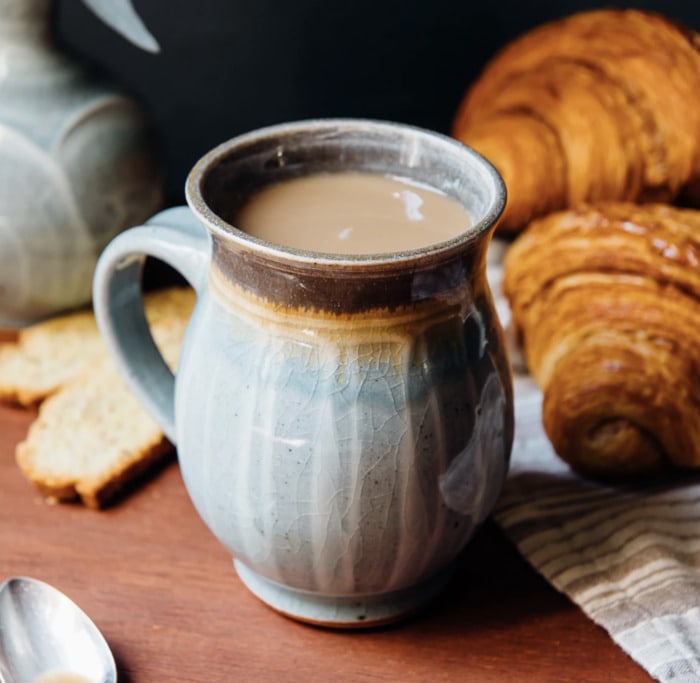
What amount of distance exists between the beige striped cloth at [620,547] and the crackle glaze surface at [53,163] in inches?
15.9

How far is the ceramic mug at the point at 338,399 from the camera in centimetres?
56

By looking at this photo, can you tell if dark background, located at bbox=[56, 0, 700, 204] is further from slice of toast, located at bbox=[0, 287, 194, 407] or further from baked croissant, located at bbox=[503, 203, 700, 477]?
baked croissant, located at bbox=[503, 203, 700, 477]

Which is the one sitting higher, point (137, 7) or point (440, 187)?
point (440, 187)

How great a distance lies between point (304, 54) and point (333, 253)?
2.22ft

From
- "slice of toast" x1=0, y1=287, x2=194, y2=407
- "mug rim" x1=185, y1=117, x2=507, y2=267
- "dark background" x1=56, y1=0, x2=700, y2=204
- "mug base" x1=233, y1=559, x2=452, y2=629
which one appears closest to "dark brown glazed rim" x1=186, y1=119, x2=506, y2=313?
"mug rim" x1=185, y1=117, x2=507, y2=267

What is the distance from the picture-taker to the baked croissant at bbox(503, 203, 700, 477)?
770 mm

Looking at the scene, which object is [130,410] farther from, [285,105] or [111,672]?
[285,105]

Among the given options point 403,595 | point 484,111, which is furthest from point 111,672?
point 484,111

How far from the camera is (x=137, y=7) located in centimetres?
115

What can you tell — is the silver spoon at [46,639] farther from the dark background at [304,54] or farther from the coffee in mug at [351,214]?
the dark background at [304,54]

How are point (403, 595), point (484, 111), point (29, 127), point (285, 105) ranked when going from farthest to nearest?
1. point (285, 105)
2. point (484, 111)
3. point (29, 127)
4. point (403, 595)

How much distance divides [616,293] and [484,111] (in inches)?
13.3

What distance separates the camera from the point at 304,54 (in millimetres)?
1186

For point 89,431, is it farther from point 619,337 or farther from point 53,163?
point 619,337
